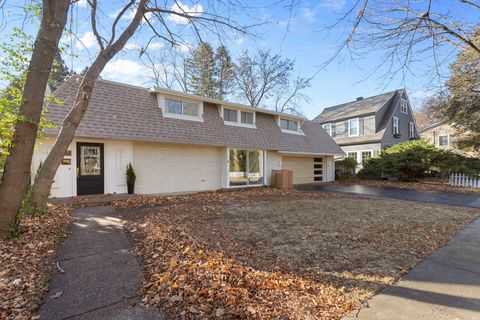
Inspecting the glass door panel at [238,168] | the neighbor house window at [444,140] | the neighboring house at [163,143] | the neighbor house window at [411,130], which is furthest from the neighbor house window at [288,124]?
the neighbor house window at [444,140]

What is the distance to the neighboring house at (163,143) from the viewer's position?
29.4 ft

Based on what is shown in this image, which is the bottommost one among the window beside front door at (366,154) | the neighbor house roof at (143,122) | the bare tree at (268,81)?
the window beside front door at (366,154)

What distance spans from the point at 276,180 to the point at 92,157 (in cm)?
970

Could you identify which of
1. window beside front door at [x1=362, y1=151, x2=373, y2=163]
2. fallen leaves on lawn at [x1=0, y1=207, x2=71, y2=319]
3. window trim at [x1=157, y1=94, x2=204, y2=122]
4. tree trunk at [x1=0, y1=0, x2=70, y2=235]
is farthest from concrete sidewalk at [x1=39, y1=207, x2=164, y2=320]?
window beside front door at [x1=362, y1=151, x2=373, y2=163]

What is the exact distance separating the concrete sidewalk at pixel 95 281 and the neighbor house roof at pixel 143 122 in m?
4.73

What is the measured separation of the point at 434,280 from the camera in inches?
129

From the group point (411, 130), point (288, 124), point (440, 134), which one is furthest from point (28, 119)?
point (440, 134)

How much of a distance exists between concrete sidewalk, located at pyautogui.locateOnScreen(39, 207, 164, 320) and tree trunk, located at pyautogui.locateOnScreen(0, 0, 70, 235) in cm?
120

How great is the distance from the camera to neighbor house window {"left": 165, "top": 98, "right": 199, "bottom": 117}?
11.5 meters

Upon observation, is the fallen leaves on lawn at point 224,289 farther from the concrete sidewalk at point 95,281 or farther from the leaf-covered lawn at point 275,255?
the concrete sidewalk at point 95,281

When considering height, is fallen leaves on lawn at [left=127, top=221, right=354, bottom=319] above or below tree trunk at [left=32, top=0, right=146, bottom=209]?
below

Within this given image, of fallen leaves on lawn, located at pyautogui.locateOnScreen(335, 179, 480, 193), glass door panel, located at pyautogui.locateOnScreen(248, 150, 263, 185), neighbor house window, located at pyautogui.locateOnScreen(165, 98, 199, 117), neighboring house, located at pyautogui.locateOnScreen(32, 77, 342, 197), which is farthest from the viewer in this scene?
glass door panel, located at pyautogui.locateOnScreen(248, 150, 263, 185)

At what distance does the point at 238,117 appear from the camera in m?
14.0

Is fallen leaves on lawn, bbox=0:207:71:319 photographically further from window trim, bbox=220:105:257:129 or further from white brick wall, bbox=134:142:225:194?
window trim, bbox=220:105:257:129
